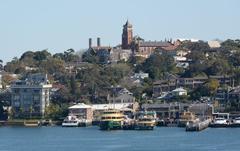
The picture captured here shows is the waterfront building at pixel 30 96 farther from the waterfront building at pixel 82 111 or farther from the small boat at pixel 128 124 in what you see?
the small boat at pixel 128 124

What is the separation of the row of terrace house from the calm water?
17.3m

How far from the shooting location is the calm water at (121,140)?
181ft

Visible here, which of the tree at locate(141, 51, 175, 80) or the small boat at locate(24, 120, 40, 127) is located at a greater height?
the tree at locate(141, 51, 175, 80)

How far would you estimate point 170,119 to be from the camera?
83438 millimetres

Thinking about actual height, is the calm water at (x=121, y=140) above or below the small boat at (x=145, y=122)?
below

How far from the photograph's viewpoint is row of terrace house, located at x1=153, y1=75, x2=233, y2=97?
9250cm

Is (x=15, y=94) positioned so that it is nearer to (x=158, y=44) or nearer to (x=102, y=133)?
(x=102, y=133)

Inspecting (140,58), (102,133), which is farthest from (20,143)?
(140,58)

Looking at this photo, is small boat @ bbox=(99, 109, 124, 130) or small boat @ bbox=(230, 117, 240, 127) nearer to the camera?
small boat @ bbox=(99, 109, 124, 130)

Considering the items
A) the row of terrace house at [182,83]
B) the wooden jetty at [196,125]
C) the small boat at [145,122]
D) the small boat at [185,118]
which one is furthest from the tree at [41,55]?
the wooden jetty at [196,125]

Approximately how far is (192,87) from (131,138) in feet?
96.3

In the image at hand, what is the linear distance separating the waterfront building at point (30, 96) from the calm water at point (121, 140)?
13849mm

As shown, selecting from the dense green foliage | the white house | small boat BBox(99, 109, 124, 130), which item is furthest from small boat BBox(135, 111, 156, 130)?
the dense green foliage

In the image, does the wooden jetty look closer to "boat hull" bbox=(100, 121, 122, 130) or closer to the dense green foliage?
"boat hull" bbox=(100, 121, 122, 130)
